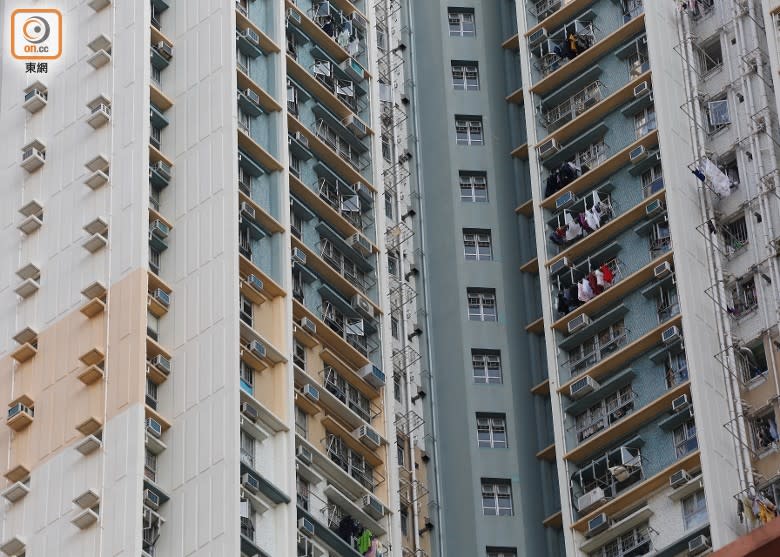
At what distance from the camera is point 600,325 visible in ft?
228

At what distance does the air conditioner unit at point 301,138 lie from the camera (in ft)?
231

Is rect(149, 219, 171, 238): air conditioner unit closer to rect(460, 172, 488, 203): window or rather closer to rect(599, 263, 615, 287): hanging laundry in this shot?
rect(599, 263, 615, 287): hanging laundry

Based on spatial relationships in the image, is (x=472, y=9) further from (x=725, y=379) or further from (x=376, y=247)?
(x=725, y=379)

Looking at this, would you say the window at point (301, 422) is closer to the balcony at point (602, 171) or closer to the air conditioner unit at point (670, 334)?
the air conditioner unit at point (670, 334)

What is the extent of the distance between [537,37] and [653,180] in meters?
9.17

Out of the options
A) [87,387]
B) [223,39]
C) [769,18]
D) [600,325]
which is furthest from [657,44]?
[87,387]

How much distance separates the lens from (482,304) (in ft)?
247

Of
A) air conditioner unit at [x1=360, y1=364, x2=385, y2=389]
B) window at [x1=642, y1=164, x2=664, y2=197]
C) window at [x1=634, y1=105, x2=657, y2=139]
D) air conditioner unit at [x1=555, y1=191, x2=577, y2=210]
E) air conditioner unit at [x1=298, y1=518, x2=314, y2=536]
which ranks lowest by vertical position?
air conditioner unit at [x1=298, y1=518, x2=314, y2=536]

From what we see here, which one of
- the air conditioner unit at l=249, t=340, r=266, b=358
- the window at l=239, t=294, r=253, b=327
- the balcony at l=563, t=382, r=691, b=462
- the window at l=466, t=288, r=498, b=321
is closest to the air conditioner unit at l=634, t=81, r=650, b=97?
the window at l=466, t=288, r=498, b=321

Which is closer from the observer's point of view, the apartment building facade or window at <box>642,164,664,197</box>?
the apartment building facade

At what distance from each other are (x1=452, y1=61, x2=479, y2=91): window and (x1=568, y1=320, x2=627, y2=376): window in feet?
46.5

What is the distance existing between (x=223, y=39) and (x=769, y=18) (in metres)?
17.0

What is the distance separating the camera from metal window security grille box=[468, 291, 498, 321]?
74938 millimetres

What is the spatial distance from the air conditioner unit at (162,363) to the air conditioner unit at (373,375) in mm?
8071
